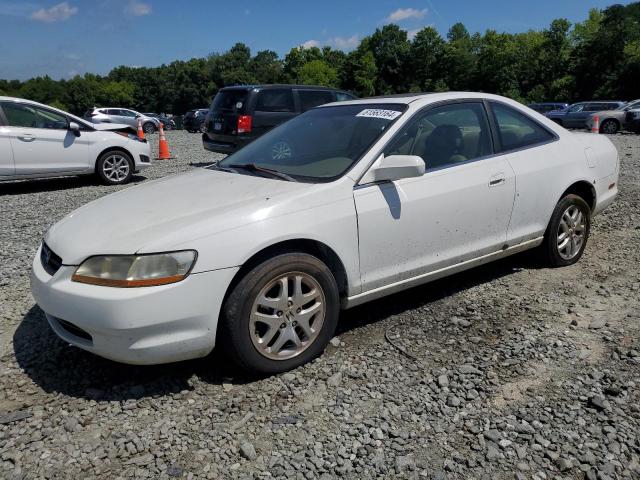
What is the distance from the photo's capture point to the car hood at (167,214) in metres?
2.80

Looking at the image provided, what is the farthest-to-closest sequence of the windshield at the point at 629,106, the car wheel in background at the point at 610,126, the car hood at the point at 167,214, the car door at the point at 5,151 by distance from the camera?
the car wheel in background at the point at 610,126, the windshield at the point at 629,106, the car door at the point at 5,151, the car hood at the point at 167,214

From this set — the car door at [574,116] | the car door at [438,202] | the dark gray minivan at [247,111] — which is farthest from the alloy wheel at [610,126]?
the car door at [438,202]

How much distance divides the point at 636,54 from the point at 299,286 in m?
59.2

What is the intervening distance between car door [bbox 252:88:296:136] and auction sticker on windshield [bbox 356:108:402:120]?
6.83 metres

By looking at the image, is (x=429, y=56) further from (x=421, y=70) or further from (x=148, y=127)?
(x=148, y=127)

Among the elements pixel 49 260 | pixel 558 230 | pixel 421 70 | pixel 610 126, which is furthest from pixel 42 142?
pixel 421 70

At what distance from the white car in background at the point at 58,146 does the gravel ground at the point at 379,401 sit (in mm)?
5348

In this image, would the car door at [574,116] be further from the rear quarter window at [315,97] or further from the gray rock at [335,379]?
the gray rock at [335,379]

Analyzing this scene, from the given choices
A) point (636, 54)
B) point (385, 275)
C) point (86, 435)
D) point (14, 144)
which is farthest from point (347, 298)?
point (636, 54)

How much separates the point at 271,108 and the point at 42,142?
421cm

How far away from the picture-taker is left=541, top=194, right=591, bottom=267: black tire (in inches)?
175

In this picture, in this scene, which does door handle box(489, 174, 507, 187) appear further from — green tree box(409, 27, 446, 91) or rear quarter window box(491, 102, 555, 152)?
green tree box(409, 27, 446, 91)

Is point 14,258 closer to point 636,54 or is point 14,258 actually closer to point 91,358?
point 91,358

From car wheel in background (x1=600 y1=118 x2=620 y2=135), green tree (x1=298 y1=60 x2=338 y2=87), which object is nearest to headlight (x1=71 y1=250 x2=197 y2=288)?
car wheel in background (x1=600 y1=118 x2=620 y2=135)
